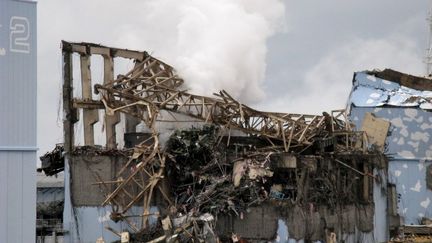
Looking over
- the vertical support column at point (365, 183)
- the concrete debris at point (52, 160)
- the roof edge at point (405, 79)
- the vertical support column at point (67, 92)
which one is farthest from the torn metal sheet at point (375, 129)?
the vertical support column at point (67, 92)

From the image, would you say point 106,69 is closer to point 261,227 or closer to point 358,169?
point 261,227

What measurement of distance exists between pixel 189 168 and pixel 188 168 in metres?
0.03

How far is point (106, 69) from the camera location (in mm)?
22453

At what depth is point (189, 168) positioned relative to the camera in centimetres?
2075

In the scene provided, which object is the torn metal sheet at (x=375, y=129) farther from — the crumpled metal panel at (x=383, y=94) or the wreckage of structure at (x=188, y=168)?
the wreckage of structure at (x=188, y=168)

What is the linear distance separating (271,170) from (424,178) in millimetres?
9935

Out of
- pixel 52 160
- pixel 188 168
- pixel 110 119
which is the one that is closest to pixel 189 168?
pixel 188 168

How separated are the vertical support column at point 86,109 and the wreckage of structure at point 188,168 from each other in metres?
0.03
